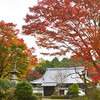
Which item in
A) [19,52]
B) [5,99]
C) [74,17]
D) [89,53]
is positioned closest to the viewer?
[74,17]

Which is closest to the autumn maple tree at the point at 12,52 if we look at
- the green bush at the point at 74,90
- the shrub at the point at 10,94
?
the shrub at the point at 10,94

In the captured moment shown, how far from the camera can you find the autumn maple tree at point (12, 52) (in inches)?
532

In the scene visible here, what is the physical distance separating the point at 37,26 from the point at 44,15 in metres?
0.51

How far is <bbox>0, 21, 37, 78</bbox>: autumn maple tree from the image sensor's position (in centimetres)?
1350

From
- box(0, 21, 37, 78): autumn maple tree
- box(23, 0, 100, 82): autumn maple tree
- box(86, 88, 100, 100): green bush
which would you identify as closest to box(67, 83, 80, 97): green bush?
box(0, 21, 37, 78): autumn maple tree

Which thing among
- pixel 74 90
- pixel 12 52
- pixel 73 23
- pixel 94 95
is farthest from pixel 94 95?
pixel 74 90

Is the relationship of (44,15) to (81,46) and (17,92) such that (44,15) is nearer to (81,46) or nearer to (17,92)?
(81,46)

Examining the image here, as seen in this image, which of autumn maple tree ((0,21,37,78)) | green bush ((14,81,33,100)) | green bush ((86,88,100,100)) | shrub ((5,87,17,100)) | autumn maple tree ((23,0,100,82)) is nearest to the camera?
autumn maple tree ((23,0,100,82))

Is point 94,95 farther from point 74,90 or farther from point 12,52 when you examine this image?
point 74,90

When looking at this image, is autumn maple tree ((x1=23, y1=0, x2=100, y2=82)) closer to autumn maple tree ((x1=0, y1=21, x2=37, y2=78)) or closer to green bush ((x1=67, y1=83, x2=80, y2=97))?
autumn maple tree ((x1=0, y1=21, x2=37, y2=78))

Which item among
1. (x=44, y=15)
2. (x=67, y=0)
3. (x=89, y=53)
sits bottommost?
(x=89, y=53)

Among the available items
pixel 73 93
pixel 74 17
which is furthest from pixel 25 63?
pixel 74 17

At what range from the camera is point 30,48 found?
14648mm

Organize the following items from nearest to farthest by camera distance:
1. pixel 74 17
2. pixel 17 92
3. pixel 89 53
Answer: pixel 74 17 → pixel 89 53 → pixel 17 92
